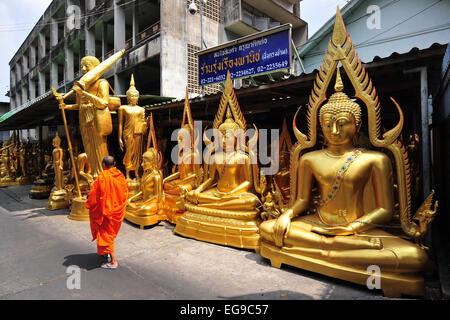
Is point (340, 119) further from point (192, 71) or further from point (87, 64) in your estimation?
point (192, 71)

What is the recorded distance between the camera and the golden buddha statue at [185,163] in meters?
5.88

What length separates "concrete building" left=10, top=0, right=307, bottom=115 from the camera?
1135 cm

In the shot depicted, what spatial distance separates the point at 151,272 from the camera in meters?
3.57

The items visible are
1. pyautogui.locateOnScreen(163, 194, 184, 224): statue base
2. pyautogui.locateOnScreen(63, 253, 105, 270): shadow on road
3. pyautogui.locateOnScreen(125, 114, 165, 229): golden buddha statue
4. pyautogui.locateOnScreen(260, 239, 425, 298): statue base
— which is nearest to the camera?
pyautogui.locateOnScreen(260, 239, 425, 298): statue base

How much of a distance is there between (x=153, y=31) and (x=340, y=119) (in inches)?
433

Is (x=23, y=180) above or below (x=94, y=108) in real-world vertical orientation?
below

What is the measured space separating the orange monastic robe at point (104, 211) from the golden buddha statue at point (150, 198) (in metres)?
1.98

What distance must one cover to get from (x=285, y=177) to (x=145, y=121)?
4.05 metres

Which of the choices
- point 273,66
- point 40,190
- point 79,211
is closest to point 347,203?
point 273,66

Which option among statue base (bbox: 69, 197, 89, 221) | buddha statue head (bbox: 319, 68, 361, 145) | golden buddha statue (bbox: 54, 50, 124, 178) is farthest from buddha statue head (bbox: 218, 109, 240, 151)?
statue base (bbox: 69, 197, 89, 221)

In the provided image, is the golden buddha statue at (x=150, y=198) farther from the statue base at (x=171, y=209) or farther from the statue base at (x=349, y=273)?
the statue base at (x=349, y=273)

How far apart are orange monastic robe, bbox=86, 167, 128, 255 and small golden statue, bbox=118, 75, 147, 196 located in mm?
3302

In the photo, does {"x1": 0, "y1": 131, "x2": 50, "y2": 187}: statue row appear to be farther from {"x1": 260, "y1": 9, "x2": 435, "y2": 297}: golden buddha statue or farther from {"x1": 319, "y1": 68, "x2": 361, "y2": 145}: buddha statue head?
{"x1": 319, "y1": 68, "x2": 361, "y2": 145}: buddha statue head
